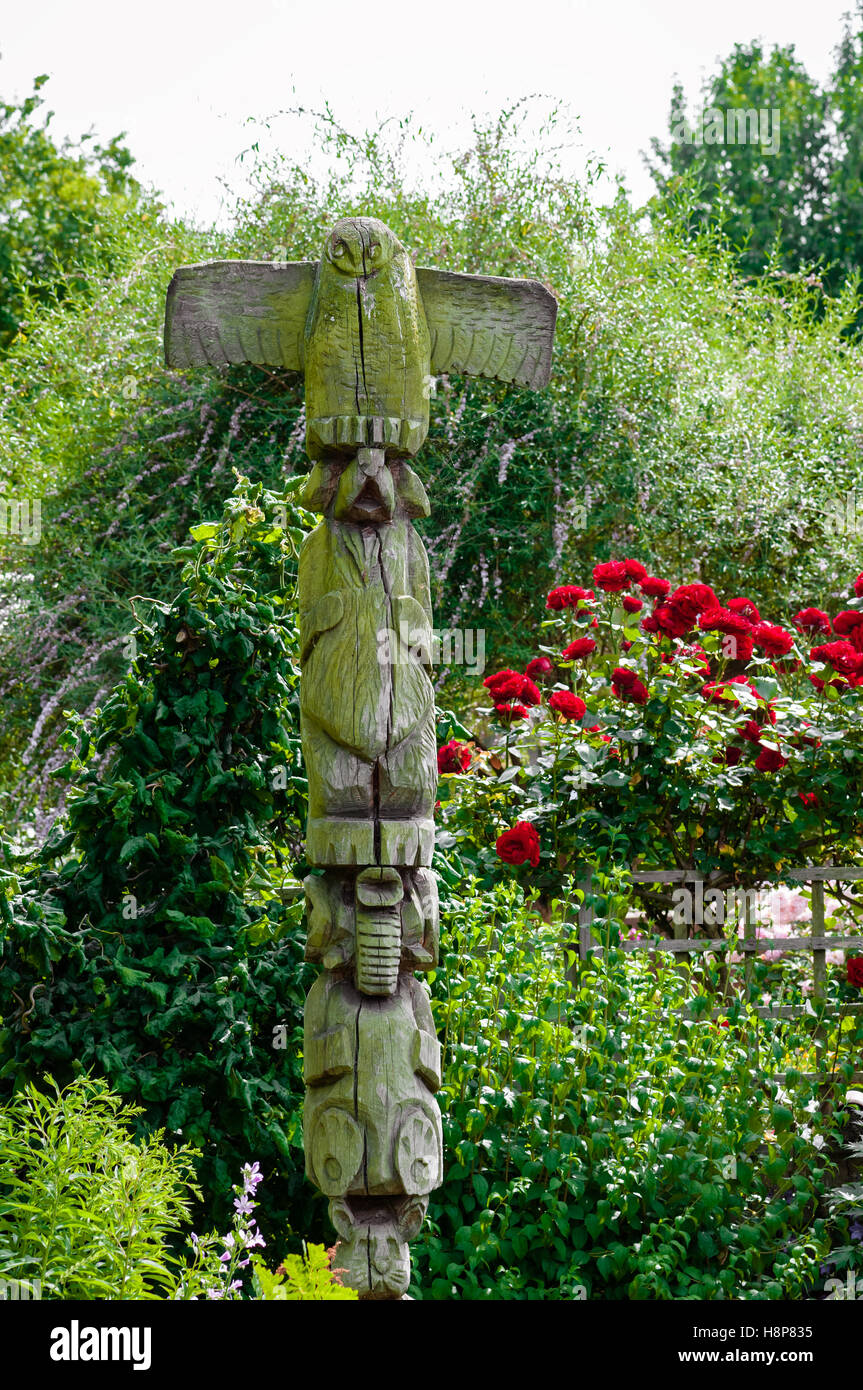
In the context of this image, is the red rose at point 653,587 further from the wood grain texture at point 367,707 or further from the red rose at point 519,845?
the wood grain texture at point 367,707

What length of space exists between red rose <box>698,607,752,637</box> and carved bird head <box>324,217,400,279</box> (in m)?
2.23

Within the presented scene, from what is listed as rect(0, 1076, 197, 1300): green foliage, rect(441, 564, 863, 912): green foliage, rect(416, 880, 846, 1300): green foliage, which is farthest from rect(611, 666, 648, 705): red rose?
rect(0, 1076, 197, 1300): green foliage

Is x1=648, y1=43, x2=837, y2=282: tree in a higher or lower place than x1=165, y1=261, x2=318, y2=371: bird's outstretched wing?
higher

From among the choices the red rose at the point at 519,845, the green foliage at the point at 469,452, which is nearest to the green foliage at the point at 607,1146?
the red rose at the point at 519,845

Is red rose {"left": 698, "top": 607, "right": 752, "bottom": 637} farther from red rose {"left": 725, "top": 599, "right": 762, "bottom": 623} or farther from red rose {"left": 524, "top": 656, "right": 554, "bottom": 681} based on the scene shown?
red rose {"left": 524, "top": 656, "right": 554, "bottom": 681}

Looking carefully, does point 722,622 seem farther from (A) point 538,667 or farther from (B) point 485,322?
(B) point 485,322

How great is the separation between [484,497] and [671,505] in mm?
1111

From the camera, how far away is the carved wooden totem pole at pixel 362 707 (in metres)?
3.11

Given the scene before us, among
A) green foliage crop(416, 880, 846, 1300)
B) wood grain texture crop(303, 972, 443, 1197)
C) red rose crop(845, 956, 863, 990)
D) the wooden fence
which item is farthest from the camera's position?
the wooden fence

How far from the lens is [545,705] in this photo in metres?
5.38

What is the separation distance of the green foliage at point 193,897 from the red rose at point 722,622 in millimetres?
1634

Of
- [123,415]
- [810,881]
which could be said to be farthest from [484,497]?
[810,881]

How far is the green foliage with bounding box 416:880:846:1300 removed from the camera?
3611 millimetres
